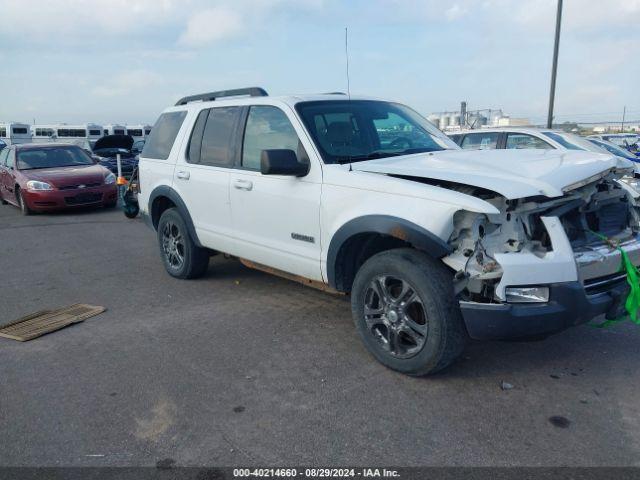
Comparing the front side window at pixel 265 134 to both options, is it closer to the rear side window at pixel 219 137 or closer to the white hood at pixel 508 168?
the rear side window at pixel 219 137

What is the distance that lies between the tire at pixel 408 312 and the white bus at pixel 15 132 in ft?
139

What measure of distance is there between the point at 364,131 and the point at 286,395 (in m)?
2.35

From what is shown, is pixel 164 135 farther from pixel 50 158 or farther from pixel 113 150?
pixel 113 150

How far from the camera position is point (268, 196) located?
4.88 meters

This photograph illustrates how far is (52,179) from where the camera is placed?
1212 centimetres

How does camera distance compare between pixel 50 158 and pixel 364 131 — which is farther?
pixel 50 158

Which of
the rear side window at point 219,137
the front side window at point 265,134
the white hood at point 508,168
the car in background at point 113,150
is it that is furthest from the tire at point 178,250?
the car in background at point 113,150

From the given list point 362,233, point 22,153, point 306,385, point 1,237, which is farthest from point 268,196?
point 22,153

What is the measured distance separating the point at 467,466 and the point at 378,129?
9.90 feet

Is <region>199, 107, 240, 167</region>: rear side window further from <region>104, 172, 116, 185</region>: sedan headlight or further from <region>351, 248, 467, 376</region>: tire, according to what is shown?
<region>104, 172, 116, 185</region>: sedan headlight

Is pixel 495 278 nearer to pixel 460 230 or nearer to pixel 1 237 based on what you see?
pixel 460 230

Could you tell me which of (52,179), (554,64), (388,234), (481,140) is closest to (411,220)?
(388,234)

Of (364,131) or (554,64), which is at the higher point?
(554,64)

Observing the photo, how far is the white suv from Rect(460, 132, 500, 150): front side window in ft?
17.3
